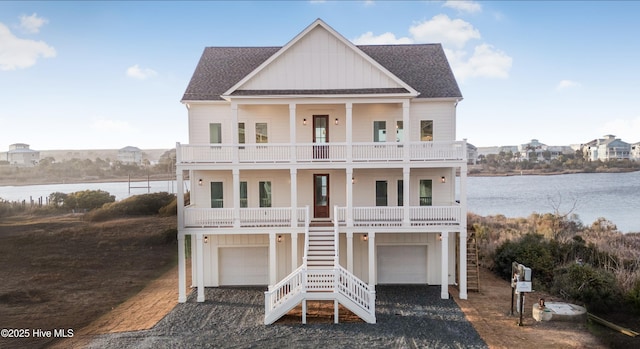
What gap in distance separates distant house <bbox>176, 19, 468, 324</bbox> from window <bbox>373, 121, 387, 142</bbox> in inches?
2.7

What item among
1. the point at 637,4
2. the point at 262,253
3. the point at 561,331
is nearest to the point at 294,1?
the point at 262,253

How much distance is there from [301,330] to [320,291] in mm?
1446

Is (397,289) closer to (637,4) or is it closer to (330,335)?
(330,335)

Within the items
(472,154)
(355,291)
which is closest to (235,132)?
(355,291)

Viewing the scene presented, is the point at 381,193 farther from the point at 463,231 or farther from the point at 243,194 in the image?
the point at 243,194

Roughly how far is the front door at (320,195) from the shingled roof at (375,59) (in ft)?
13.9

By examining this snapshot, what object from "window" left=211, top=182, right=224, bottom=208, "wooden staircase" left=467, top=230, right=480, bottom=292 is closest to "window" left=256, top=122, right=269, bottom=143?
"window" left=211, top=182, right=224, bottom=208

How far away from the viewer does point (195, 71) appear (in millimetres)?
16641

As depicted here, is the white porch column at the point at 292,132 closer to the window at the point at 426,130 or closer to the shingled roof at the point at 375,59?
the shingled roof at the point at 375,59

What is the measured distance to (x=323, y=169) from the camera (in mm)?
14688

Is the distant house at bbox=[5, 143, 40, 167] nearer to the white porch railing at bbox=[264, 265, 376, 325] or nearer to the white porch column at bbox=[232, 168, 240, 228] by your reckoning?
the white porch column at bbox=[232, 168, 240, 228]

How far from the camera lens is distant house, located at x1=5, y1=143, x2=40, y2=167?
24.2m

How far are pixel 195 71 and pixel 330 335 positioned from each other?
1401 cm

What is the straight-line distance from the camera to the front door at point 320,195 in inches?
622
